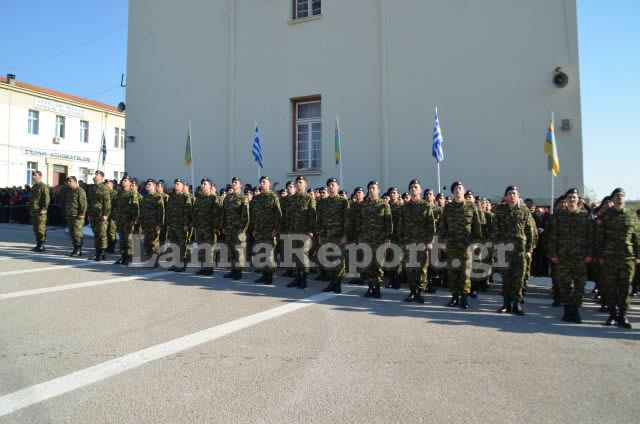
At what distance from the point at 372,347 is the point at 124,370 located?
8.21ft

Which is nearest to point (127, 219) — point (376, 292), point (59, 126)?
point (376, 292)

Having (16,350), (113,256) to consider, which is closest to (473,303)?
(16,350)

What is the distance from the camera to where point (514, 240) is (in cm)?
699

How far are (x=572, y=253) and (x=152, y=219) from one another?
853 cm

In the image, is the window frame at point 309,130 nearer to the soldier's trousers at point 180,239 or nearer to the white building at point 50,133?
the soldier's trousers at point 180,239

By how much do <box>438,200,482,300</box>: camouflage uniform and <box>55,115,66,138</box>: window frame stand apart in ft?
119

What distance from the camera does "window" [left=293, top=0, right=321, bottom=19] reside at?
50.4 ft

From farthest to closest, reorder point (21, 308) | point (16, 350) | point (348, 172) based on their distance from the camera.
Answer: point (348, 172)
point (21, 308)
point (16, 350)

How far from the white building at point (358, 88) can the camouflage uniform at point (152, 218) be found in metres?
5.81

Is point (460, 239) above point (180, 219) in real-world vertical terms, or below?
below

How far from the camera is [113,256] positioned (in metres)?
12.0

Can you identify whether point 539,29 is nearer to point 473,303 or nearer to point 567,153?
point 567,153

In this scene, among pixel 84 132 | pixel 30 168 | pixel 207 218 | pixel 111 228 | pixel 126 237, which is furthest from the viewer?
pixel 84 132

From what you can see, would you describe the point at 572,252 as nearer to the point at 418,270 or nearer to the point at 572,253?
the point at 572,253
